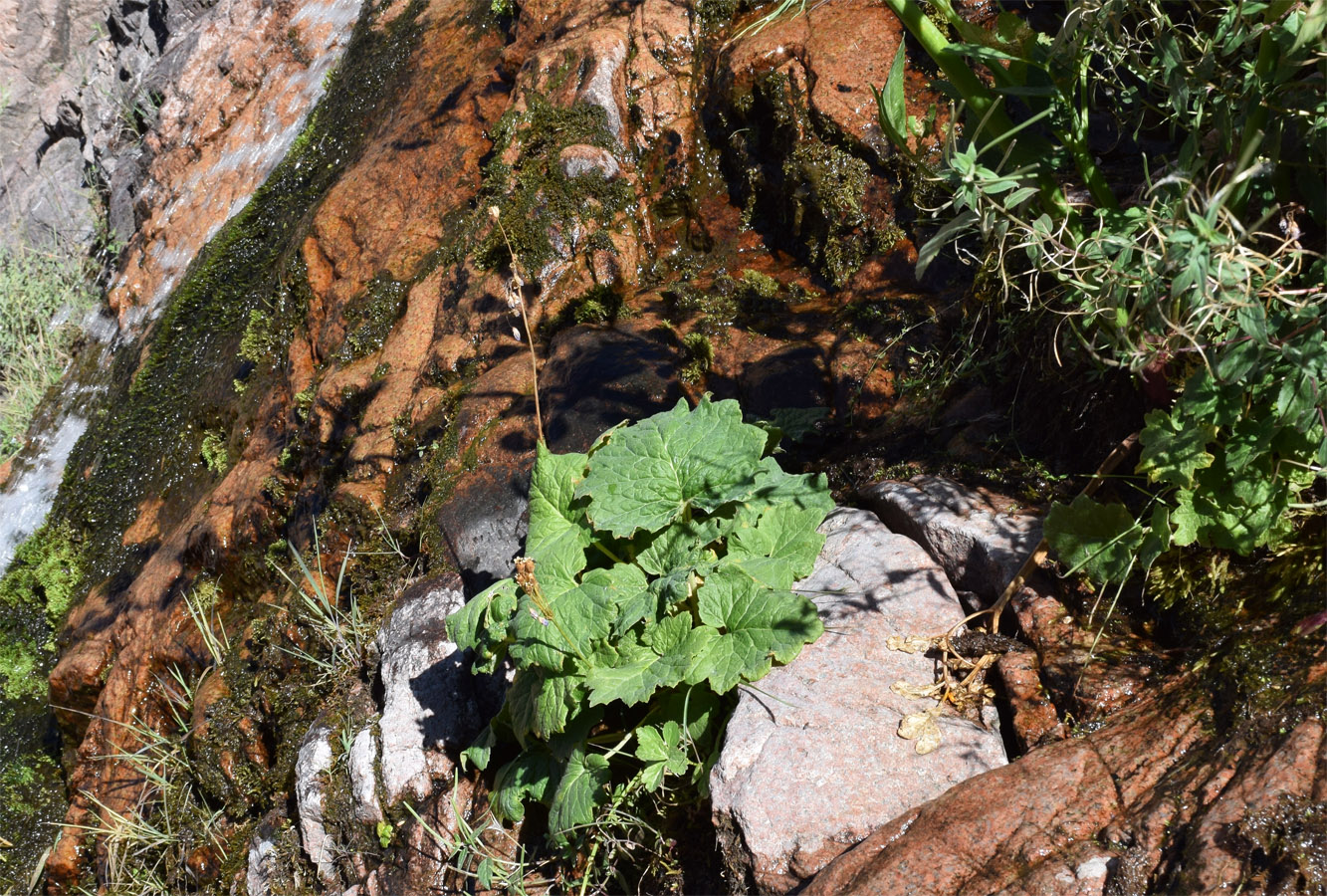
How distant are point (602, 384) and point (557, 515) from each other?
95 cm

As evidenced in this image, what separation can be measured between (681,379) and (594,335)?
481 millimetres

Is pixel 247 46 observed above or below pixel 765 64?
above

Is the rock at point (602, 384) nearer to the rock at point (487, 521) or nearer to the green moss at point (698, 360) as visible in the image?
the green moss at point (698, 360)

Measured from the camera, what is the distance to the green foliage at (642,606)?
2451mm

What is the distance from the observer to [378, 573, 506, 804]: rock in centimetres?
320

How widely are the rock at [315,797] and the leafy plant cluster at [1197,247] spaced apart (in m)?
2.62

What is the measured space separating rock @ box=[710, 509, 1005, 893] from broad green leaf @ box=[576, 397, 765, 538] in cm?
43

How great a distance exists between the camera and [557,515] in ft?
9.75

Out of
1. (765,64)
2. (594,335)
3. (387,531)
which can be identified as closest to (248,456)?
(387,531)

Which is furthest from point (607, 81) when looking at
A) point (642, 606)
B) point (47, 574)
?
point (47, 574)

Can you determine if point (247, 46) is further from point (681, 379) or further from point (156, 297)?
point (681, 379)

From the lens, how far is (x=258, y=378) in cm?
582

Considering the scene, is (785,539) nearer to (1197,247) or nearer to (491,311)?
(1197,247)

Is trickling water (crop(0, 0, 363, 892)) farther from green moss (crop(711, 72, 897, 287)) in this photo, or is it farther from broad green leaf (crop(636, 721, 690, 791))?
broad green leaf (crop(636, 721, 690, 791))
